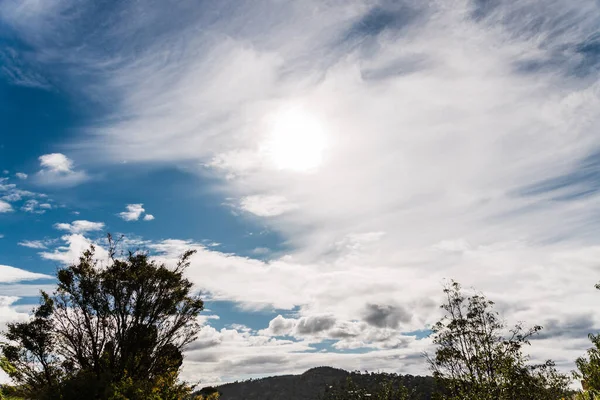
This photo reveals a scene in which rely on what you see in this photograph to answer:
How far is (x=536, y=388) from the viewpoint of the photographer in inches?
1267

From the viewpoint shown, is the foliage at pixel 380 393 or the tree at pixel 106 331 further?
the foliage at pixel 380 393

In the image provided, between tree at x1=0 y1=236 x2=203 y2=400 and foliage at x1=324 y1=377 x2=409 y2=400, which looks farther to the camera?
foliage at x1=324 y1=377 x2=409 y2=400

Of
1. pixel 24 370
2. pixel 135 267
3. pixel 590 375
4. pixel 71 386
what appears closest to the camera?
pixel 71 386

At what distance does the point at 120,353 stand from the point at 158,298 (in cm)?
400

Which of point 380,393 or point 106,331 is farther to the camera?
point 380,393

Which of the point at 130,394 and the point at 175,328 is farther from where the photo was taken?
the point at 175,328

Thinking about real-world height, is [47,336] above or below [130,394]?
Result: above

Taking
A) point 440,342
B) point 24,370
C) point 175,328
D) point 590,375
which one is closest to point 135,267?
point 175,328

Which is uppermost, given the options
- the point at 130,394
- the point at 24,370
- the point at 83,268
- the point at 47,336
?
the point at 83,268

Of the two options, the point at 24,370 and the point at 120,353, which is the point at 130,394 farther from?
the point at 24,370

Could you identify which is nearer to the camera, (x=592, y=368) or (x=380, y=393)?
(x=592, y=368)

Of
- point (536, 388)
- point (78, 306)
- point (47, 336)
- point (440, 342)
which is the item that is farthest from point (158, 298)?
point (536, 388)

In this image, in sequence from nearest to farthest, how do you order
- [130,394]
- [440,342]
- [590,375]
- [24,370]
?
[130,394] < [24,370] < [590,375] < [440,342]

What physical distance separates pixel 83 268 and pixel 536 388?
33706mm
